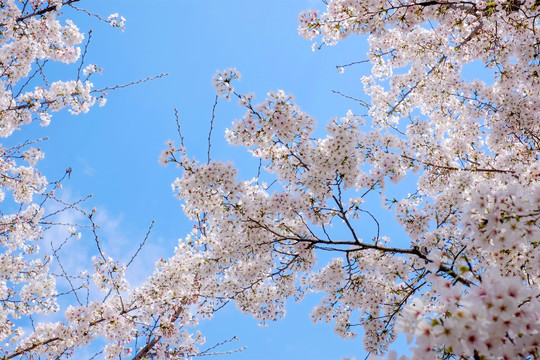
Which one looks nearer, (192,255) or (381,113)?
(192,255)

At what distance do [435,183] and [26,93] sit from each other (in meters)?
9.92

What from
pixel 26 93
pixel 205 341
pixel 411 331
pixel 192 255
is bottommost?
pixel 411 331

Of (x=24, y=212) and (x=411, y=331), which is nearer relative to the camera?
(x=411, y=331)

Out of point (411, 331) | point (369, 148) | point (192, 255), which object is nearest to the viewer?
point (411, 331)

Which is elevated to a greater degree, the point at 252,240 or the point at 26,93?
the point at 26,93

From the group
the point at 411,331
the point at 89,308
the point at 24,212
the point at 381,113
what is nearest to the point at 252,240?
the point at 89,308

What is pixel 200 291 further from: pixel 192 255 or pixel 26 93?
pixel 26 93

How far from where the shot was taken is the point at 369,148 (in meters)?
6.92

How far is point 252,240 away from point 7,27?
6085 mm

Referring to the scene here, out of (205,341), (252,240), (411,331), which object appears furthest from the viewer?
(205,341)

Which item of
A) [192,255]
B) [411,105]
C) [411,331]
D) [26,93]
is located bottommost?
[411,331]

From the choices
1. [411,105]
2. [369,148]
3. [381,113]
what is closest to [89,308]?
[369,148]

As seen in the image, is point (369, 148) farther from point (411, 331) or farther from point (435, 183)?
point (411, 331)

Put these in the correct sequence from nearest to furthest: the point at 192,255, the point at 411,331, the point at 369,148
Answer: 1. the point at 411,331
2. the point at 369,148
3. the point at 192,255
